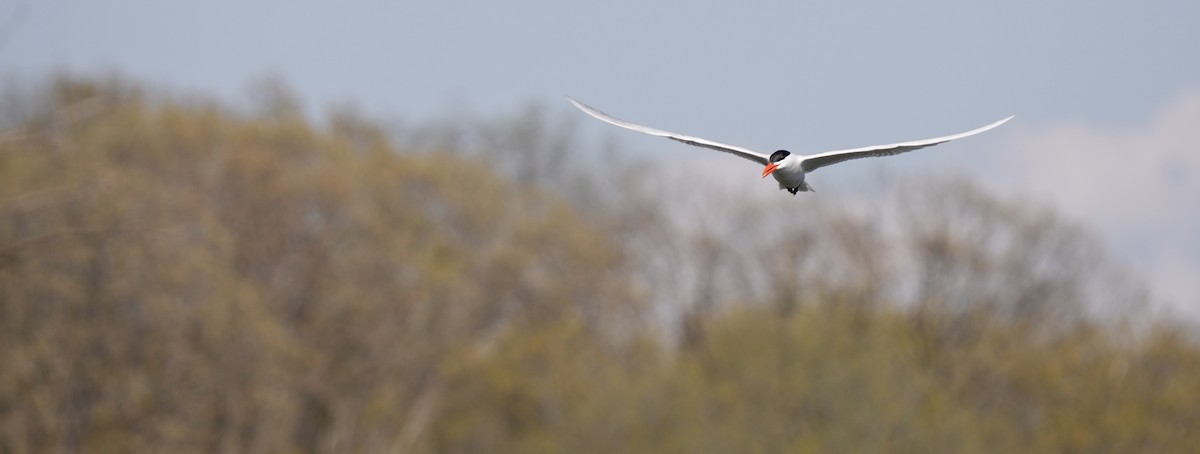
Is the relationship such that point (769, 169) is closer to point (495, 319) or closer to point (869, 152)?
point (869, 152)

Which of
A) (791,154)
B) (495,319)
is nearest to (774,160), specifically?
(791,154)

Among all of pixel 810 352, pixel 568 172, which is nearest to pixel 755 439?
pixel 810 352

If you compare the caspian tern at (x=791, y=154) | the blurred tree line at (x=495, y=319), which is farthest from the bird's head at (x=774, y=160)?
the blurred tree line at (x=495, y=319)

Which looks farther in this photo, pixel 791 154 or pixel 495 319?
pixel 495 319

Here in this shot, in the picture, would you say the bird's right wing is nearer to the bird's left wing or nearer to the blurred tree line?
the bird's left wing

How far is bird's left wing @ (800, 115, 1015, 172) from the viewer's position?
1009 cm

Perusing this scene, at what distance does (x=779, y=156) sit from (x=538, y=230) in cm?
5401

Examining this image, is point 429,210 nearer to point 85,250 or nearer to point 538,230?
point 538,230

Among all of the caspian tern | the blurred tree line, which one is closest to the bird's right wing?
the caspian tern

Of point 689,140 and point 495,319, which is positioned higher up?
point 689,140

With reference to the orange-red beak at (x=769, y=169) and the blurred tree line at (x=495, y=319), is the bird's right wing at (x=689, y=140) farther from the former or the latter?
the blurred tree line at (x=495, y=319)

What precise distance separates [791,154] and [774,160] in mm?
194

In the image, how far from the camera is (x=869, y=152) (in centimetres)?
1027

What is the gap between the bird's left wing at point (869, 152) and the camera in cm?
1009
